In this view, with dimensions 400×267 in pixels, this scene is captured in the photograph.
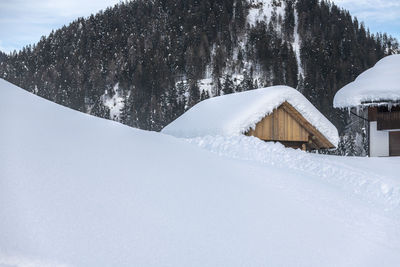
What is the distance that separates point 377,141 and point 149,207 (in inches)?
904

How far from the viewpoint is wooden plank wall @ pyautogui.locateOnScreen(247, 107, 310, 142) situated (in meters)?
15.4

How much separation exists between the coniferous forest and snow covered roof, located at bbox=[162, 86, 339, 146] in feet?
149

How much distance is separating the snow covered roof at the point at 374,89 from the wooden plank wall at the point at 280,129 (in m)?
7.48

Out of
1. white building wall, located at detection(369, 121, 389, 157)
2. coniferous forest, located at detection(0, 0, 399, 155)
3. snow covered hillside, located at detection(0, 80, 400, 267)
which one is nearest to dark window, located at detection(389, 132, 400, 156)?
white building wall, located at detection(369, 121, 389, 157)

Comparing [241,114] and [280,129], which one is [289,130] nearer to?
[280,129]

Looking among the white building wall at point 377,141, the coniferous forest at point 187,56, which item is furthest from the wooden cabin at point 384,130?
the coniferous forest at point 187,56

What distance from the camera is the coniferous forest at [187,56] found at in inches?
3017

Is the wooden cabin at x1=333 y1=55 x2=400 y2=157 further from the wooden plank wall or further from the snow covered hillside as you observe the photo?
the snow covered hillside

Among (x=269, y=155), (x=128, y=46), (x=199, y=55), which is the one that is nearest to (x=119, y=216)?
(x=269, y=155)

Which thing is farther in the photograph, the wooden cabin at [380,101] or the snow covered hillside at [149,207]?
the wooden cabin at [380,101]

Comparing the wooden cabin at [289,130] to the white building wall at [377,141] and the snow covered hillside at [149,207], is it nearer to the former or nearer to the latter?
the snow covered hillside at [149,207]

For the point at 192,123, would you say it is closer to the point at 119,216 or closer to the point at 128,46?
the point at 119,216

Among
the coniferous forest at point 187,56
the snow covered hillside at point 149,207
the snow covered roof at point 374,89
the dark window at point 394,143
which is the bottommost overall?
the snow covered hillside at point 149,207

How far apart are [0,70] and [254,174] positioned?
9923 centimetres
